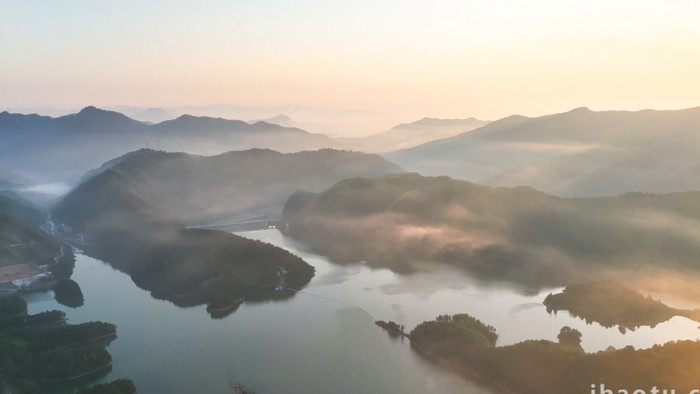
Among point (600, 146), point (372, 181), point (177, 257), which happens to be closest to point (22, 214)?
point (177, 257)

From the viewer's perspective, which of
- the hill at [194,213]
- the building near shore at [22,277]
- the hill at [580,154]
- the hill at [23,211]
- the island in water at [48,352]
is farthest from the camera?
the hill at [580,154]

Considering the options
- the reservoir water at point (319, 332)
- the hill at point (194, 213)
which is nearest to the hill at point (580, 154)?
the hill at point (194, 213)

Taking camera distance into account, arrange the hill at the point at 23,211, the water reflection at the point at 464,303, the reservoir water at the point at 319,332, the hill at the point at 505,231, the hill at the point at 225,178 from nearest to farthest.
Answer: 1. the reservoir water at the point at 319,332
2. the water reflection at the point at 464,303
3. the hill at the point at 505,231
4. the hill at the point at 23,211
5. the hill at the point at 225,178

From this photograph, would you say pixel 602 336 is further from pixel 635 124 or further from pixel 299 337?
pixel 635 124

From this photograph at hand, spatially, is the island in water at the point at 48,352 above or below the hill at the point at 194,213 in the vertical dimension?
below

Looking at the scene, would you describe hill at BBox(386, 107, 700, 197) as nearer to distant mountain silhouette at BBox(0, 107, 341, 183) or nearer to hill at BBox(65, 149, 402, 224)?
hill at BBox(65, 149, 402, 224)

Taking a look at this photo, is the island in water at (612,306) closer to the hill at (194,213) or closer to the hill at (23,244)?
the hill at (194,213)

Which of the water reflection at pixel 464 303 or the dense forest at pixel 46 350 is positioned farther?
the water reflection at pixel 464 303

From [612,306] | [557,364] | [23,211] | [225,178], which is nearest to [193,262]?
[557,364]
